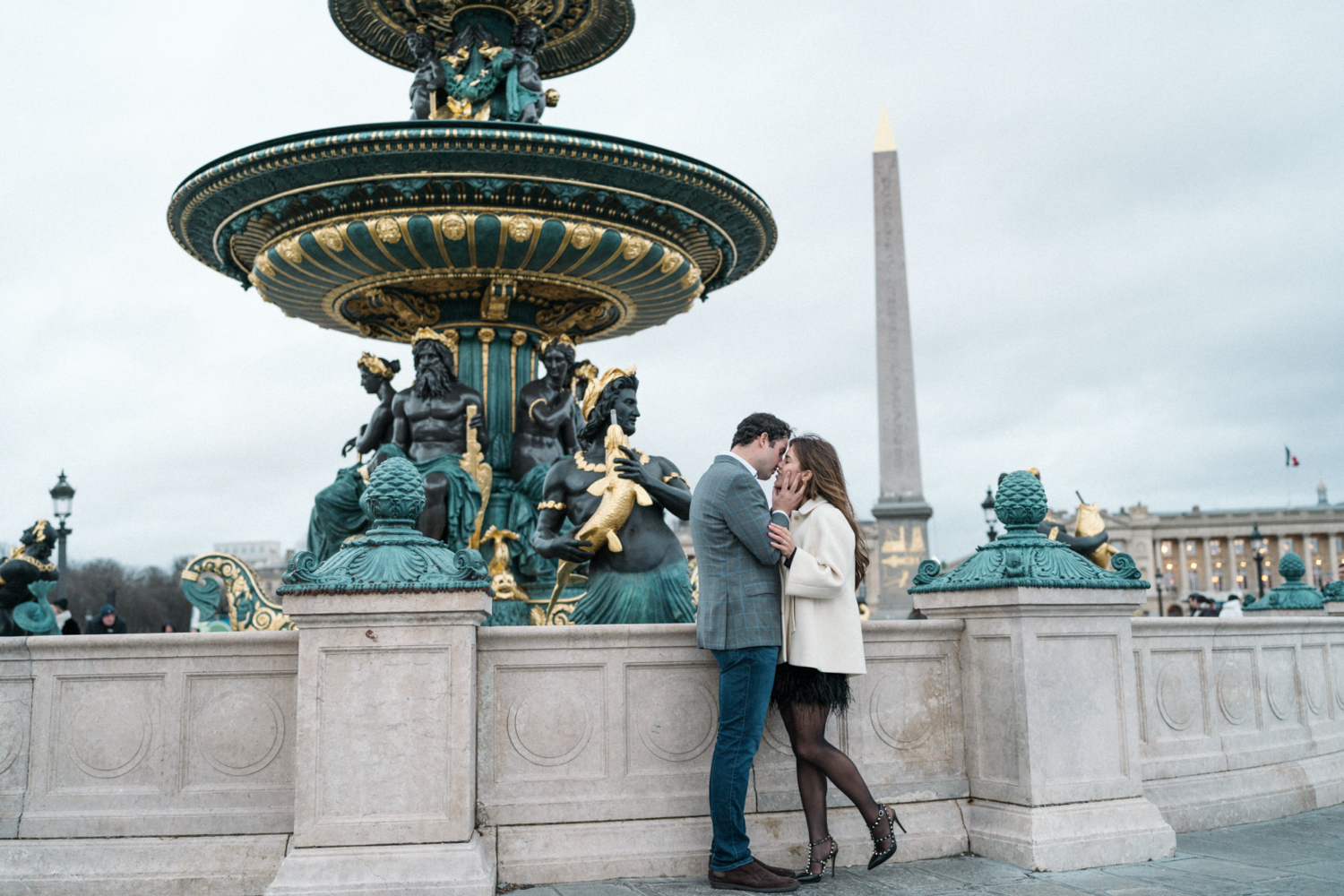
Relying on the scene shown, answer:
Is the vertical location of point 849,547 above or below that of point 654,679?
above

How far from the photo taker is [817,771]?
15.6 feet

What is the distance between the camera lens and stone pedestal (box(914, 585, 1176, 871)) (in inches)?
200

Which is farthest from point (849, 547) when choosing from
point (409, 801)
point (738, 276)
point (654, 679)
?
point (738, 276)

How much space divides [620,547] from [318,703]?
8.01 ft

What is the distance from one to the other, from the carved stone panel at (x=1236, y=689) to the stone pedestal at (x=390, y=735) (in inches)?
171

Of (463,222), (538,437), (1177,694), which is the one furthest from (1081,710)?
(463,222)

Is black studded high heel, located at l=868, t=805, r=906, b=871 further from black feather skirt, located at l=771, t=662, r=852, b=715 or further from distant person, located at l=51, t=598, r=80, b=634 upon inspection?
distant person, located at l=51, t=598, r=80, b=634

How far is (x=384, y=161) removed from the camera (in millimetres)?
8805

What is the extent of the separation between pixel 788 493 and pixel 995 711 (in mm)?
1522

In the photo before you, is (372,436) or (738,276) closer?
(372,436)

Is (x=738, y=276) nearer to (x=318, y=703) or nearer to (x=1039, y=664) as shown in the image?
(x=1039, y=664)

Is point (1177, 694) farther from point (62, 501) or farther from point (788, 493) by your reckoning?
point (62, 501)

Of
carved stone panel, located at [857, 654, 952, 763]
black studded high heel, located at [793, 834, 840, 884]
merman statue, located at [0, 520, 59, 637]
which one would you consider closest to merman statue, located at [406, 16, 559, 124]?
merman statue, located at [0, 520, 59, 637]

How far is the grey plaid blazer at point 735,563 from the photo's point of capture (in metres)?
4.62
